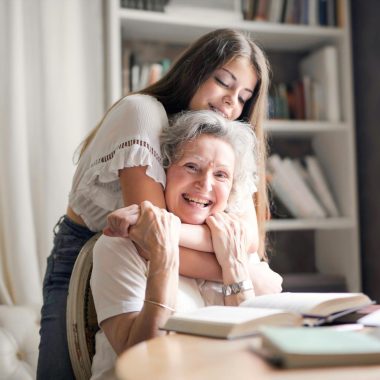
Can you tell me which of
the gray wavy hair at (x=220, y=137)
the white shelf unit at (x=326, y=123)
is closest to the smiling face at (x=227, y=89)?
the gray wavy hair at (x=220, y=137)

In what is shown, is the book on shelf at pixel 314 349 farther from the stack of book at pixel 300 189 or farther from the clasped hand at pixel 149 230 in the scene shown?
the stack of book at pixel 300 189

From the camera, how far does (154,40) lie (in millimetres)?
2939

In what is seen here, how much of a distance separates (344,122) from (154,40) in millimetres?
957

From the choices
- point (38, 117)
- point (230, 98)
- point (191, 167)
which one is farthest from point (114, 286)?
point (38, 117)

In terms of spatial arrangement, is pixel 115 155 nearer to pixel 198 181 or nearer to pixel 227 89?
pixel 198 181

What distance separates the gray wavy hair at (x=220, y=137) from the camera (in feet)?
4.86

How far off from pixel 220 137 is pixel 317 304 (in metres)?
0.55

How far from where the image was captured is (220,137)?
1.49 metres

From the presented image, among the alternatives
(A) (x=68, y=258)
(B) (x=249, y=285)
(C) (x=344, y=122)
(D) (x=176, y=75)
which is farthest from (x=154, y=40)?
(B) (x=249, y=285)

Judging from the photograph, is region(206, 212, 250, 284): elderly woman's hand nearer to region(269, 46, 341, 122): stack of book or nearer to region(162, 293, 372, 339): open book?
region(162, 293, 372, 339): open book

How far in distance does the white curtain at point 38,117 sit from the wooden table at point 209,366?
153 centimetres

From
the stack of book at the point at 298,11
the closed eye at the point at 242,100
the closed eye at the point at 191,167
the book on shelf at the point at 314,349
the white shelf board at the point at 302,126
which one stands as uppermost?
the stack of book at the point at 298,11

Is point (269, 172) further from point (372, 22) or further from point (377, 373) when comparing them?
point (377, 373)

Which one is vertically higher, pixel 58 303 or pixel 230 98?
pixel 230 98
